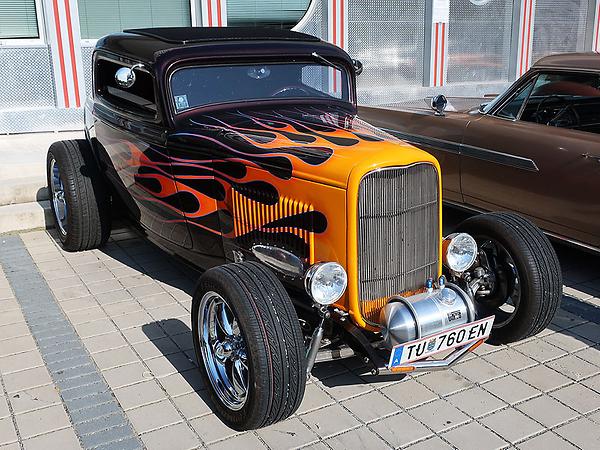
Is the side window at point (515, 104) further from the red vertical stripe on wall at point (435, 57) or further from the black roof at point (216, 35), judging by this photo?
the red vertical stripe on wall at point (435, 57)

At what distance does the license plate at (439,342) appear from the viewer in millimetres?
3131

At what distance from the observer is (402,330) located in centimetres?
323

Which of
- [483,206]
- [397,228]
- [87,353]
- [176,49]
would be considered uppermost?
[176,49]

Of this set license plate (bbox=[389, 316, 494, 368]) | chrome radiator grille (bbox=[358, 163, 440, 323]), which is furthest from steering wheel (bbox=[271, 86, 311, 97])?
license plate (bbox=[389, 316, 494, 368])

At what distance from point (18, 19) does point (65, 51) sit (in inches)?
29.7

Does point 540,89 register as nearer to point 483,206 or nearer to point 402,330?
point 483,206

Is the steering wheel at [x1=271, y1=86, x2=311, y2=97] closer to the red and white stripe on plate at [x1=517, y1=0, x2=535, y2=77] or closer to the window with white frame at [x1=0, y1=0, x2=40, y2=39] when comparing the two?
the window with white frame at [x1=0, y1=0, x2=40, y2=39]

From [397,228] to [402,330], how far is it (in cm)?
55

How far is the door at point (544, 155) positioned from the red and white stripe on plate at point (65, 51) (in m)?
6.09

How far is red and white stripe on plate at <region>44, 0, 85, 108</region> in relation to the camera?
9195 mm

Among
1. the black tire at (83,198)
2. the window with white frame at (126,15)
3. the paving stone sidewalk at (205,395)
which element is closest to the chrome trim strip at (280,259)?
the paving stone sidewalk at (205,395)

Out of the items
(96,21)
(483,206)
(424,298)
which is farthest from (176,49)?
(96,21)

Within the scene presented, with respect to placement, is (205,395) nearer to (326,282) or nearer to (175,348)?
(175,348)

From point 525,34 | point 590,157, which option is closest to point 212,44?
point 590,157
